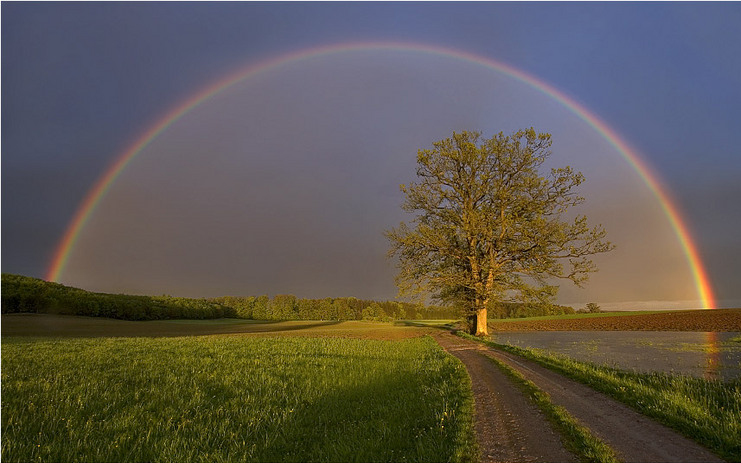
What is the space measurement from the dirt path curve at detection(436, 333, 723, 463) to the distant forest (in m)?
50.0

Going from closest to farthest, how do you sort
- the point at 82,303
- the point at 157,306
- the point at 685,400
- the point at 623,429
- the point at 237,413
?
the point at 623,429, the point at 685,400, the point at 237,413, the point at 82,303, the point at 157,306

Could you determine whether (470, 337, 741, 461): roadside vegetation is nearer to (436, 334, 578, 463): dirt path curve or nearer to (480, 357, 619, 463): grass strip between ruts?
(480, 357, 619, 463): grass strip between ruts

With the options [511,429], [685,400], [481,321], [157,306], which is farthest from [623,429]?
[157,306]

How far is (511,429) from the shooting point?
750cm

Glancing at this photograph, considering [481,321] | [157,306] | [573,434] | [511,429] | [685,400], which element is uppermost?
[685,400]

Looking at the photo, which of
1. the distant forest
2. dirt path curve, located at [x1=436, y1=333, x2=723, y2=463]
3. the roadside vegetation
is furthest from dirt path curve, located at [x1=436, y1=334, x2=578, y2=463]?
the distant forest

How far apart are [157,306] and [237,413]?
128m

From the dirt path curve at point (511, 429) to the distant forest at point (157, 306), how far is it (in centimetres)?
4979

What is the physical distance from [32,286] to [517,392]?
138016mm

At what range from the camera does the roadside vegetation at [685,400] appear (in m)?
6.58

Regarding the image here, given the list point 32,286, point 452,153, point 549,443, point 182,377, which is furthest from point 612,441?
point 32,286

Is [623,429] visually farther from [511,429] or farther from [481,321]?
[481,321]

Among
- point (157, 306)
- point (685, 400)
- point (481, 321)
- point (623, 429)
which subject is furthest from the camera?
point (157, 306)

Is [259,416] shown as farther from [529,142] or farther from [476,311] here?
[529,142]
